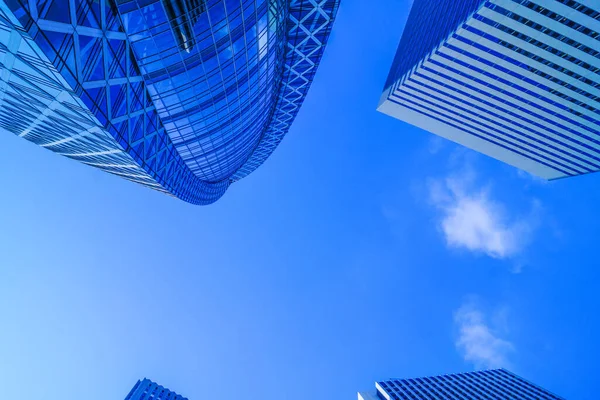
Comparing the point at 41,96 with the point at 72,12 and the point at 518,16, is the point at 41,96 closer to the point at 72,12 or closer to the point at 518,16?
the point at 72,12

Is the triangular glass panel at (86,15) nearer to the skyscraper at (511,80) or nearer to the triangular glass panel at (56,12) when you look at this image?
the triangular glass panel at (56,12)

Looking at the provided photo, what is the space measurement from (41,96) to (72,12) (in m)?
6.72

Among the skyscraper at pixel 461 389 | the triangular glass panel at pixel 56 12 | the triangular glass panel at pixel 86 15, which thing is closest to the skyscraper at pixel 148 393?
the skyscraper at pixel 461 389

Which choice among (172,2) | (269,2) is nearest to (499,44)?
(269,2)

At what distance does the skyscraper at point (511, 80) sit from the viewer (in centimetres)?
3897

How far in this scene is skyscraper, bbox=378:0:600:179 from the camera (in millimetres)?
38969

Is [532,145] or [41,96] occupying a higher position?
[532,145]

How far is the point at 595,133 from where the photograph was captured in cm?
5262

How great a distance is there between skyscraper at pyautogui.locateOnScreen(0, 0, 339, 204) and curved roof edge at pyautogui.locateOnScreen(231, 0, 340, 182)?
0.65 meters

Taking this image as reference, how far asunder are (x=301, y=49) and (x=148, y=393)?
102m

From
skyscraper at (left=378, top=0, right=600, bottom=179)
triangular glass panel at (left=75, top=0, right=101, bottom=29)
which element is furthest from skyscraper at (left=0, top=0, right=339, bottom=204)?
skyscraper at (left=378, top=0, right=600, bottom=179)

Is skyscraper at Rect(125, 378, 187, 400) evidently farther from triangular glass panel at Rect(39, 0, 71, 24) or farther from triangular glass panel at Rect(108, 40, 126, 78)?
triangular glass panel at Rect(39, 0, 71, 24)

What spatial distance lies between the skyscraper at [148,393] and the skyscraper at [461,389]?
59.6m

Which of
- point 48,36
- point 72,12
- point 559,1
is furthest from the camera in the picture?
point 559,1
